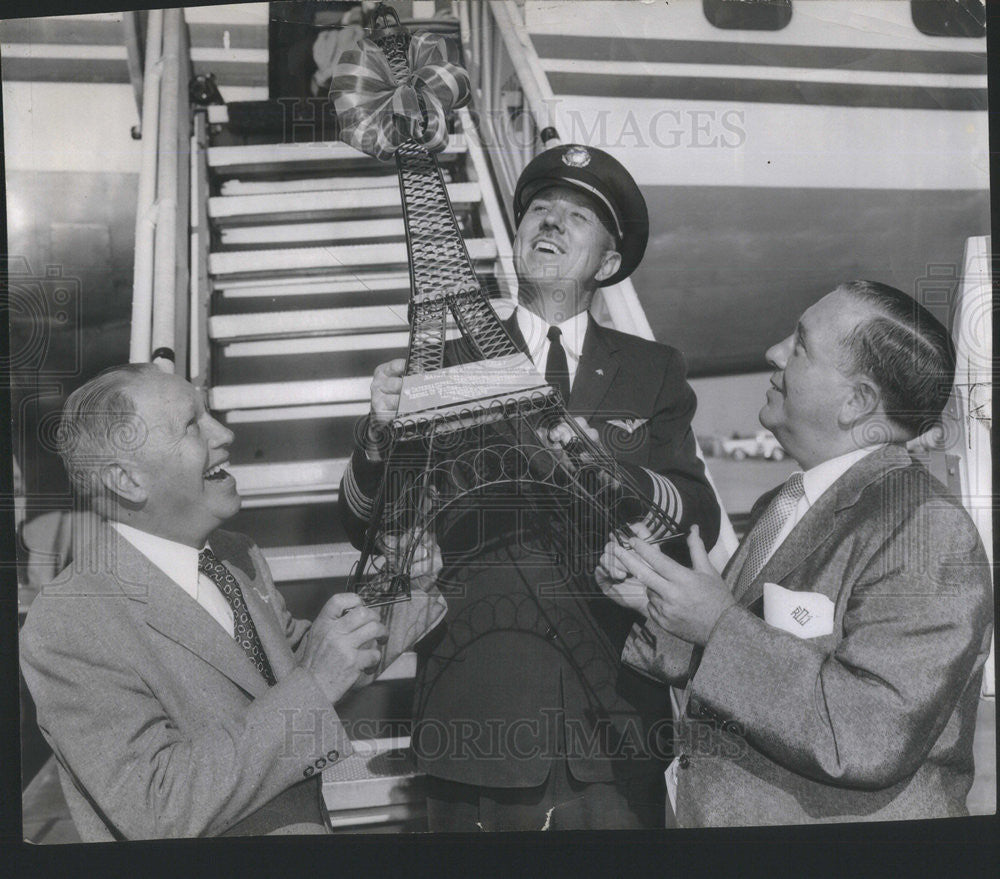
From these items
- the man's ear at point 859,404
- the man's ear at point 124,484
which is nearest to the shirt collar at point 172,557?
the man's ear at point 124,484

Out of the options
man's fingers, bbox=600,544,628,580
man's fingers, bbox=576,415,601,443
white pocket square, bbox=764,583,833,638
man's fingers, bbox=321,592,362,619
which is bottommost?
man's fingers, bbox=321,592,362,619

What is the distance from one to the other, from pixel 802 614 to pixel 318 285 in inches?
74.0

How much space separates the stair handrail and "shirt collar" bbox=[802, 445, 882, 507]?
6.58 ft

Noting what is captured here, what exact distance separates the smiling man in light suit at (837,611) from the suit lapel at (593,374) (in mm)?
450

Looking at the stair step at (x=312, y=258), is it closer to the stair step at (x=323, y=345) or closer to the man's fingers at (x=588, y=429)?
the stair step at (x=323, y=345)

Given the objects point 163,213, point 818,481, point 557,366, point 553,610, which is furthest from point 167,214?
point 818,481

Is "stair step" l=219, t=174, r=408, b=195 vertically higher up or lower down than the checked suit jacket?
higher up

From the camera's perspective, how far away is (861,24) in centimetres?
348

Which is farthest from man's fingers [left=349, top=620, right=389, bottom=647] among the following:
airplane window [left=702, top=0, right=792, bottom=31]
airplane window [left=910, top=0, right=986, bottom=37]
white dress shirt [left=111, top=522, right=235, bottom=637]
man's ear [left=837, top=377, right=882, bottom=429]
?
airplane window [left=910, top=0, right=986, bottom=37]

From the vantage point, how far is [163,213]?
3.31 m

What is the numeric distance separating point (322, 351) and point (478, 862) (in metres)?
1.84

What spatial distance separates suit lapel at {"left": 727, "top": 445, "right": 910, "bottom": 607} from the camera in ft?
9.56

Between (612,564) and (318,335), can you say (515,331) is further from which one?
(612,564)

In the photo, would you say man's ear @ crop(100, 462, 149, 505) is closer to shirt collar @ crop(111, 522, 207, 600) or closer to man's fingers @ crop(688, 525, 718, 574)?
shirt collar @ crop(111, 522, 207, 600)
